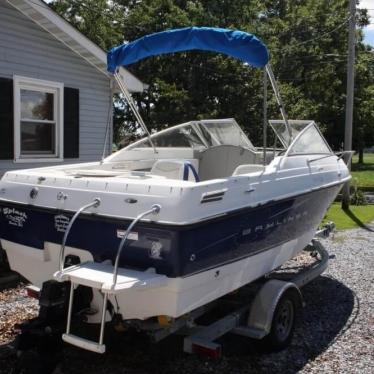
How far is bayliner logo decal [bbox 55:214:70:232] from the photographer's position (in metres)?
3.84

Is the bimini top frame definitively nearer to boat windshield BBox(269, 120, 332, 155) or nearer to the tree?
boat windshield BBox(269, 120, 332, 155)

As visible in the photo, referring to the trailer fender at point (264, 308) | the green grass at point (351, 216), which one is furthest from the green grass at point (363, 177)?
the trailer fender at point (264, 308)

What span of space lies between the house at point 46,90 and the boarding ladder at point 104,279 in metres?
4.25

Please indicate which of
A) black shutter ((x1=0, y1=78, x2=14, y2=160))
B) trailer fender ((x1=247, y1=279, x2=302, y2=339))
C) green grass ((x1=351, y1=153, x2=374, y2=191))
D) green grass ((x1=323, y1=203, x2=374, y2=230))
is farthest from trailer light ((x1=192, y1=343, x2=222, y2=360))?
green grass ((x1=351, y1=153, x2=374, y2=191))

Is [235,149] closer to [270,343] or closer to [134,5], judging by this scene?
[270,343]

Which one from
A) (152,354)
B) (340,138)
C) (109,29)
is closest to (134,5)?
(109,29)

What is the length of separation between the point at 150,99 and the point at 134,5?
15.7 feet

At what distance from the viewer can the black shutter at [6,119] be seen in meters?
7.39

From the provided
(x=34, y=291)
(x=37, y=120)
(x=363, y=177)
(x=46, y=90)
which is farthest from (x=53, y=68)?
(x=363, y=177)

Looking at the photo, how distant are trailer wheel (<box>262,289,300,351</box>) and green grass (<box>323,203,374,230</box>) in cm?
625

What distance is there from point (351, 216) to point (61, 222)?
31.7 feet

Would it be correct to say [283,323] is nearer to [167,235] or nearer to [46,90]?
[167,235]

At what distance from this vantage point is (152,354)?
428cm

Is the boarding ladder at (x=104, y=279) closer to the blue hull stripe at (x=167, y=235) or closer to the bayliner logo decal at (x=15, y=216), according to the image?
the blue hull stripe at (x=167, y=235)
